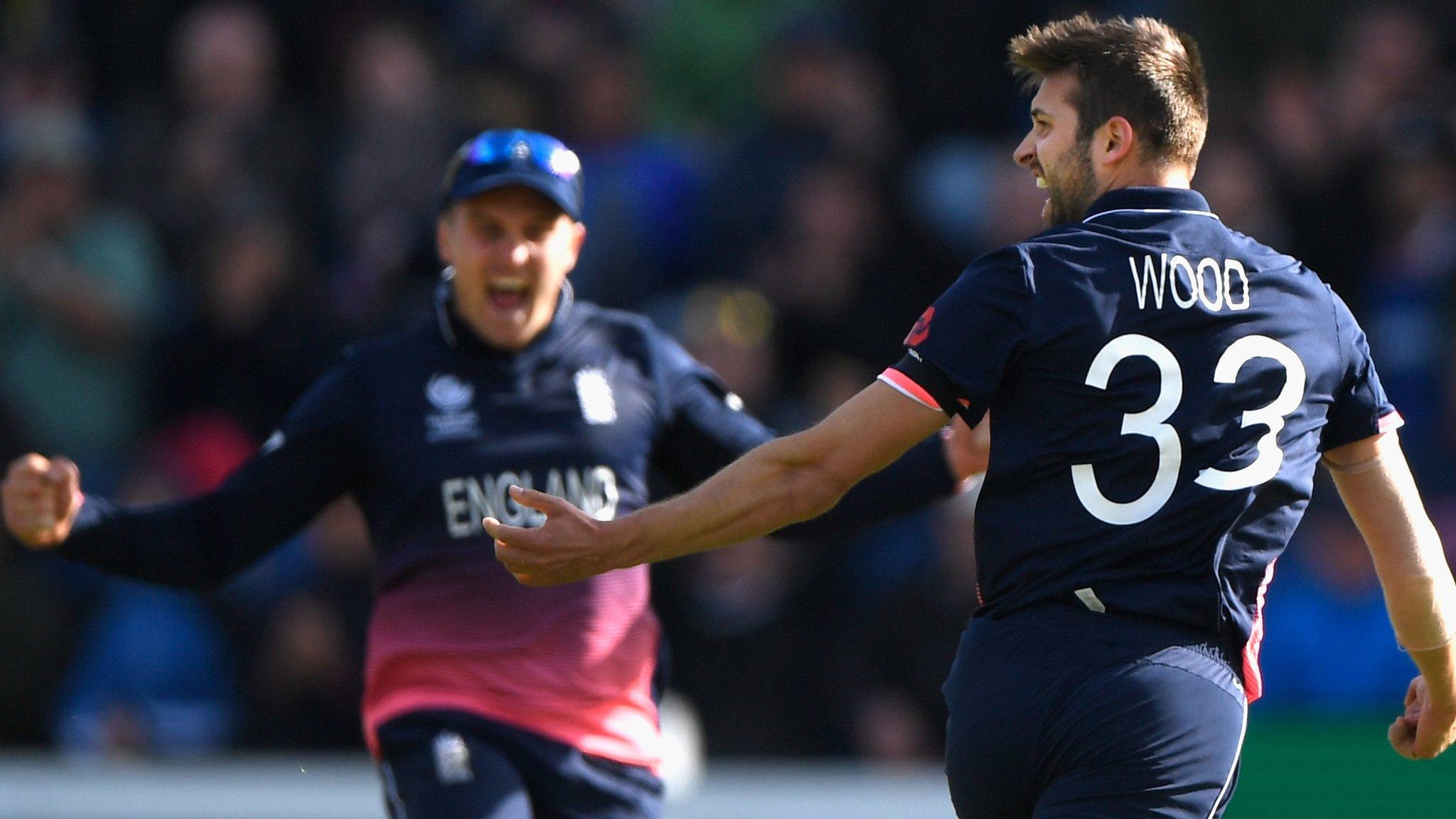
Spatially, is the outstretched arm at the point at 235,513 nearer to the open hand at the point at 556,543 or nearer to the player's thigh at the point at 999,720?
the open hand at the point at 556,543

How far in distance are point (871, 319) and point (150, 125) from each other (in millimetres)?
4175

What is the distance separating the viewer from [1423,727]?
13.6ft

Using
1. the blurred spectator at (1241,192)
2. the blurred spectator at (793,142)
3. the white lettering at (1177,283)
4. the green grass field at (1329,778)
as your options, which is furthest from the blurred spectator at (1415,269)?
the white lettering at (1177,283)

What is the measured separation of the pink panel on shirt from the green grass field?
2.64 meters

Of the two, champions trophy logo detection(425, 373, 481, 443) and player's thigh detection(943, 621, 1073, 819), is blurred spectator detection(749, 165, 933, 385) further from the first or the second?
player's thigh detection(943, 621, 1073, 819)

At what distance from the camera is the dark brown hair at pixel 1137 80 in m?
3.79


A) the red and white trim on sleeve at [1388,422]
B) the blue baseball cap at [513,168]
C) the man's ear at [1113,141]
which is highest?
the blue baseball cap at [513,168]

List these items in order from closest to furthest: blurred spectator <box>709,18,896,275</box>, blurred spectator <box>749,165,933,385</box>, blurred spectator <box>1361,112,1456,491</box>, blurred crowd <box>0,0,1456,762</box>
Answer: blurred crowd <box>0,0,1456,762</box>, blurred spectator <box>1361,112,1456,491</box>, blurred spectator <box>749,165,933,385</box>, blurred spectator <box>709,18,896,275</box>

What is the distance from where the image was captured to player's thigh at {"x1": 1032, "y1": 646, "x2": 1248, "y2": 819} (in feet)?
11.6

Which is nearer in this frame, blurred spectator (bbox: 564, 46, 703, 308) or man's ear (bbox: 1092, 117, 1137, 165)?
man's ear (bbox: 1092, 117, 1137, 165)

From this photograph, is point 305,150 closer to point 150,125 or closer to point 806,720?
point 150,125

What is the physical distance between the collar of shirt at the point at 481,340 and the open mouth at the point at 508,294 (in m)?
0.10

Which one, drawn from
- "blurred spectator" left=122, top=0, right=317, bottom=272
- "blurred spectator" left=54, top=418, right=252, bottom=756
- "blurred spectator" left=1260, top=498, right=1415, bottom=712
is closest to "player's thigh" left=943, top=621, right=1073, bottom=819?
"blurred spectator" left=1260, top=498, right=1415, bottom=712

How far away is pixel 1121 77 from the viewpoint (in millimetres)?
3793
